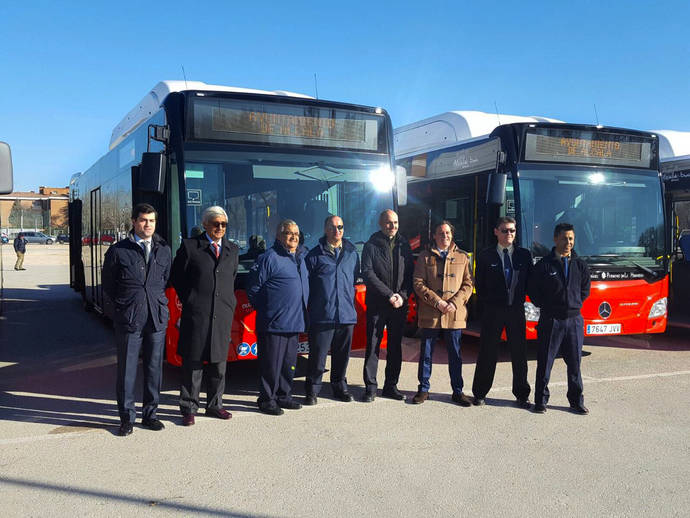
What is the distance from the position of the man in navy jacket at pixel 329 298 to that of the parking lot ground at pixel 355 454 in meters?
0.45

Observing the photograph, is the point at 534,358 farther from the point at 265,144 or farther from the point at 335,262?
the point at 265,144

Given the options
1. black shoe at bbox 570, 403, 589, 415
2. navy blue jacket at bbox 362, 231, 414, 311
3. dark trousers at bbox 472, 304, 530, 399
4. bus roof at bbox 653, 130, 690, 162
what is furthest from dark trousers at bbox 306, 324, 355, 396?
bus roof at bbox 653, 130, 690, 162

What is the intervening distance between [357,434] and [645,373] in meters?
4.06

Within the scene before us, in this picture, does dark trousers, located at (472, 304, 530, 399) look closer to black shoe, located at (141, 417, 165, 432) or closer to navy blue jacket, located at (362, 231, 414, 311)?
navy blue jacket, located at (362, 231, 414, 311)

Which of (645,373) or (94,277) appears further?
(94,277)

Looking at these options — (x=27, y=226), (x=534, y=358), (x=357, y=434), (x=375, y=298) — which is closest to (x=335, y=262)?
(x=375, y=298)

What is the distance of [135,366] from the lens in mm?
5246

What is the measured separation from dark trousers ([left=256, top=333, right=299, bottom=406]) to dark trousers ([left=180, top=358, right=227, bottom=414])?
38 centimetres

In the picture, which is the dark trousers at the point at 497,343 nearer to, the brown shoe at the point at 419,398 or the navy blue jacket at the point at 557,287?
the navy blue jacket at the point at 557,287

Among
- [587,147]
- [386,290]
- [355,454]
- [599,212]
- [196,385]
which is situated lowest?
[355,454]

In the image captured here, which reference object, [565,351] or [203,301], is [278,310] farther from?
[565,351]

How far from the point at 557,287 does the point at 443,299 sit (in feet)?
3.36

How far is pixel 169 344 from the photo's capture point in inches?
246

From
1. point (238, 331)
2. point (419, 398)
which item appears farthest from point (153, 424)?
point (419, 398)
